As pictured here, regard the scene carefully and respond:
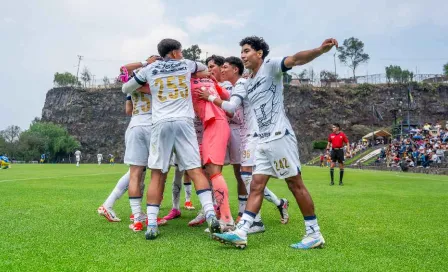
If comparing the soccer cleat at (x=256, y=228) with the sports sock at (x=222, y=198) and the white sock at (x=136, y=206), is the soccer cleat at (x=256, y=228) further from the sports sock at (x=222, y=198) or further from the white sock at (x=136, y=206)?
the white sock at (x=136, y=206)

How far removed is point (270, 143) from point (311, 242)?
1.16 meters

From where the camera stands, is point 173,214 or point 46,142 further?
point 46,142

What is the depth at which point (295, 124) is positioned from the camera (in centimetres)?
8162

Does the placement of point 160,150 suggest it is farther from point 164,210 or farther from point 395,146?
point 395,146

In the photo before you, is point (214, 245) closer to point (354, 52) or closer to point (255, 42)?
point (255, 42)

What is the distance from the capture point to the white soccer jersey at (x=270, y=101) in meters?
5.00

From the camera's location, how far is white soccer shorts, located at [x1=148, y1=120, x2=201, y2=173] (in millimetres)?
5494

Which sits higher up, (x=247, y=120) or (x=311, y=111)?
(x=311, y=111)

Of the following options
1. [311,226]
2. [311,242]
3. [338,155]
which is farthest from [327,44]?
[338,155]

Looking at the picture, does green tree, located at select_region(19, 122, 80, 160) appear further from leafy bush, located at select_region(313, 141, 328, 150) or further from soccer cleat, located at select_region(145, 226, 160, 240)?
soccer cleat, located at select_region(145, 226, 160, 240)

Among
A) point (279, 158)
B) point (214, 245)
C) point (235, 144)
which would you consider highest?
point (235, 144)

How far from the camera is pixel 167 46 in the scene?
224 inches

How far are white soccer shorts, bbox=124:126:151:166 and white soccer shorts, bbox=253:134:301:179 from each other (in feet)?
6.05

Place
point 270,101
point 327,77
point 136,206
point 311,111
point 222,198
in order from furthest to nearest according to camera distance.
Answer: point 327,77
point 311,111
point 136,206
point 222,198
point 270,101
